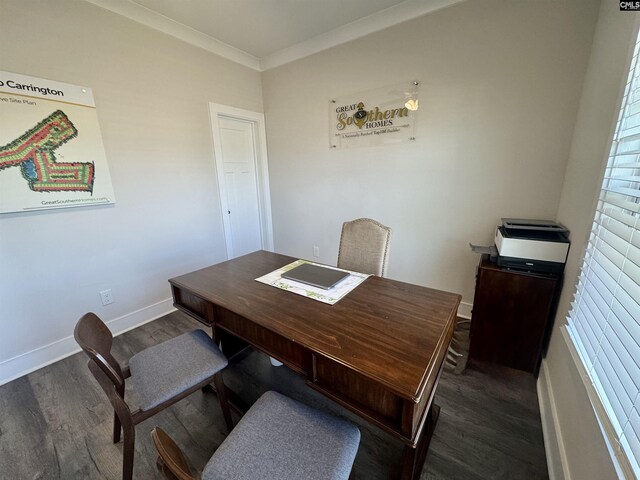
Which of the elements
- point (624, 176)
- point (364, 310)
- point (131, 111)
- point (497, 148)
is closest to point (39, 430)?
point (364, 310)

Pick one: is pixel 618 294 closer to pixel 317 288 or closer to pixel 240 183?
pixel 317 288

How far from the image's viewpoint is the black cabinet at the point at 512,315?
1565 millimetres

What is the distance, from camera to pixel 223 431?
4.61 feet

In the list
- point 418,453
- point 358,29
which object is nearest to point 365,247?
point 418,453

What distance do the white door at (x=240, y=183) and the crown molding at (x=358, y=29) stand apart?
33.3 inches

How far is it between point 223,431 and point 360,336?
1.07 meters

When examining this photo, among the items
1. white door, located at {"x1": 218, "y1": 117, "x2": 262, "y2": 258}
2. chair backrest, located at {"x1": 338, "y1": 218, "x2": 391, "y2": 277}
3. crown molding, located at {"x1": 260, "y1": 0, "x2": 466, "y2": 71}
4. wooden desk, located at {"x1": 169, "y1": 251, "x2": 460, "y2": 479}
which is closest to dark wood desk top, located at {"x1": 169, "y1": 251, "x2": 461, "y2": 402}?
wooden desk, located at {"x1": 169, "y1": 251, "x2": 460, "y2": 479}

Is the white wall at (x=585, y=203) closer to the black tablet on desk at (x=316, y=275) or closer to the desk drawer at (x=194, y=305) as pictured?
the black tablet on desk at (x=316, y=275)

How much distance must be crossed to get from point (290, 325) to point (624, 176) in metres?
1.44

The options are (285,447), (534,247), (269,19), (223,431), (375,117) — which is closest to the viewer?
(285,447)

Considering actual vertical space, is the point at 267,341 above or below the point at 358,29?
below

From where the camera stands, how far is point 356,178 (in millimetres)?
2734

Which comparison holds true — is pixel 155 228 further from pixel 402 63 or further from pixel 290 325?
pixel 402 63

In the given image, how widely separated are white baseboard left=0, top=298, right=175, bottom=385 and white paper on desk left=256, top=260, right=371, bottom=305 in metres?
1.74
